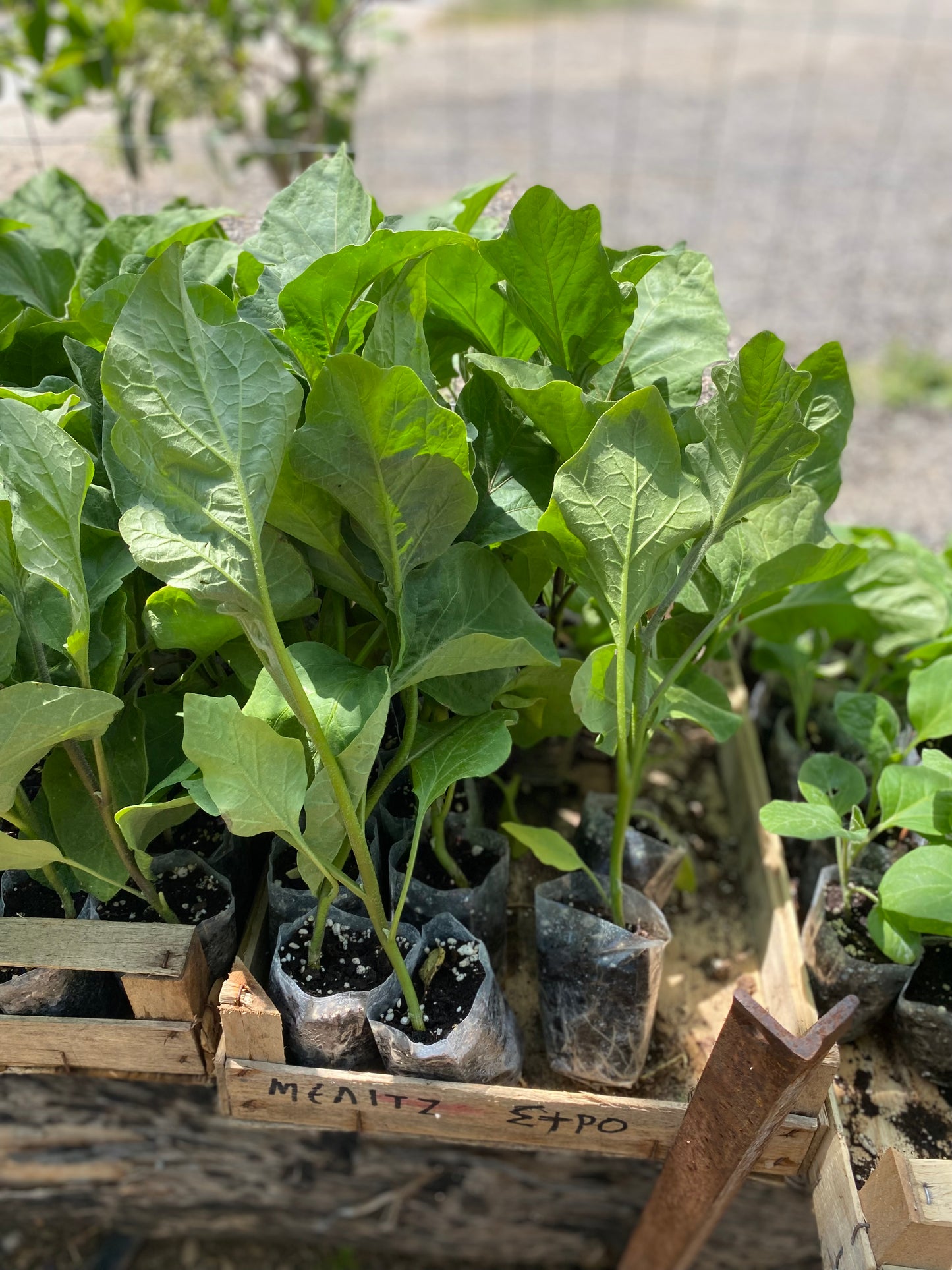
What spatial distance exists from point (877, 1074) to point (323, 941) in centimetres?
49

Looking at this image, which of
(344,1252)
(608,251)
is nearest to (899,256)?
(608,251)

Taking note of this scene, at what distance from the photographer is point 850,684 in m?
1.16

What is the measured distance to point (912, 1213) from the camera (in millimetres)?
630

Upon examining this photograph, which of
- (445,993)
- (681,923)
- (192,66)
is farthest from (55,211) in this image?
(192,66)

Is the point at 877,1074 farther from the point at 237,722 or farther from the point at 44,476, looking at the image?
the point at 44,476

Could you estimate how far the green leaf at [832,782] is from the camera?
2.68ft

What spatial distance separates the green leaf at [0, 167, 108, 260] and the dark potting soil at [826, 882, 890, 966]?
97cm

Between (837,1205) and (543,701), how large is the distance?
437mm

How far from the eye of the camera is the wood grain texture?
1159mm

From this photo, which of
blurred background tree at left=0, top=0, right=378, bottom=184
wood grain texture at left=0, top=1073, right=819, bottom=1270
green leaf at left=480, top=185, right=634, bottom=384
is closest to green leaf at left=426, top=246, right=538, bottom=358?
green leaf at left=480, top=185, right=634, bottom=384

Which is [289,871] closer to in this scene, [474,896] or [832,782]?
[474,896]

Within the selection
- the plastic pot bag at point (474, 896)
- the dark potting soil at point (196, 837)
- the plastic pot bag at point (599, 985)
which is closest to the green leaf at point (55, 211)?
the dark potting soil at point (196, 837)

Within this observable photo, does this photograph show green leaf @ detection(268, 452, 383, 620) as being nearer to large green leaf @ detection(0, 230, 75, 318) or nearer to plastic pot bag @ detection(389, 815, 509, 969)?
plastic pot bag @ detection(389, 815, 509, 969)

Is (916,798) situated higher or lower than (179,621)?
lower
